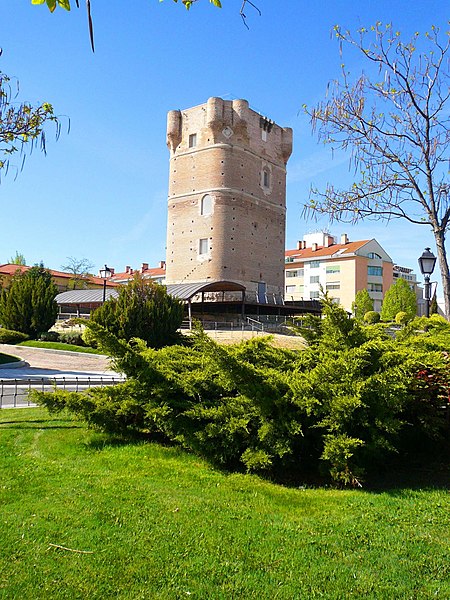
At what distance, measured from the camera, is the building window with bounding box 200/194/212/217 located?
50894 mm

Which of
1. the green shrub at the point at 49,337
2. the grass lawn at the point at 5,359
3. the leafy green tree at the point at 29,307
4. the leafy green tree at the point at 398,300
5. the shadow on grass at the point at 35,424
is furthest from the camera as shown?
the leafy green tree at the point at 398,300

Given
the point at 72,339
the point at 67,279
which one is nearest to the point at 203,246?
the point at 72,339

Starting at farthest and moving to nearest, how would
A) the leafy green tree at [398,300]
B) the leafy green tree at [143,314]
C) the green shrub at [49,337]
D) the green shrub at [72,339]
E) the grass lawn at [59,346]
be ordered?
the leafy green tree at [398,300], the green shrub at [49,337], the green shrub at [72,339], the grass lawn at [59,346], the leafy green tree at [143,314]

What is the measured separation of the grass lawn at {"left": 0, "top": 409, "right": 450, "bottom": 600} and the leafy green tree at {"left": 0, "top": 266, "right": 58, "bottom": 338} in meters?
27.2

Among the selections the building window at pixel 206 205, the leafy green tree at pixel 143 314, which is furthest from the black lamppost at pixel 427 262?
the building window at pixel 206 205

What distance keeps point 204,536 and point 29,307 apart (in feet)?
99.0

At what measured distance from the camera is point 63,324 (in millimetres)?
39375

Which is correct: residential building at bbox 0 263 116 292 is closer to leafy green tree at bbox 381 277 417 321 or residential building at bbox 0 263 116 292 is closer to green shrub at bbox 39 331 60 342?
green shrub at bbox 39 331 60 342

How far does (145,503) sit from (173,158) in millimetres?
52608

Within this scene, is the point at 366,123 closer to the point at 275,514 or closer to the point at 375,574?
the point at 275,514

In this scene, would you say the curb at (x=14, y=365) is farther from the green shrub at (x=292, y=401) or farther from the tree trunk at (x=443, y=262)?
the tree trunk at (x=443, y=262)

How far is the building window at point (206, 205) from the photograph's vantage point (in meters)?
50.9

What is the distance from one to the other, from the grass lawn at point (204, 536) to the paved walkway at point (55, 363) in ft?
49.8

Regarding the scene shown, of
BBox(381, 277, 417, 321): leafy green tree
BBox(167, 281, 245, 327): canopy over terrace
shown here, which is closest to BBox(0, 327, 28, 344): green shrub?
BBox(167, 281, 245, 327): canopy over terrace
